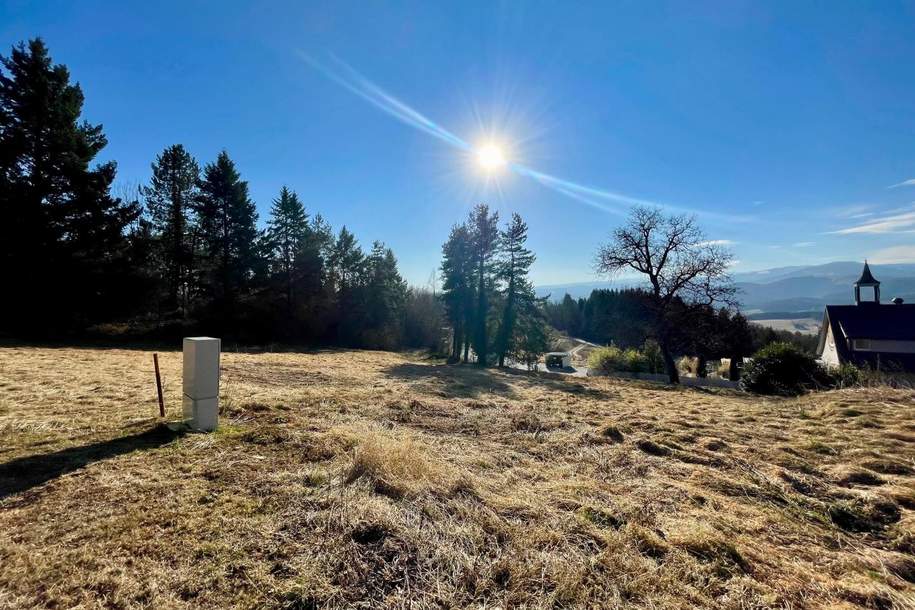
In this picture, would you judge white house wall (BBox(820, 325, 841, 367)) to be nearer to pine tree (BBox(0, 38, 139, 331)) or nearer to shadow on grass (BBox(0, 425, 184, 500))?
shadow on grass (BBox(0, 425, 184, 500))

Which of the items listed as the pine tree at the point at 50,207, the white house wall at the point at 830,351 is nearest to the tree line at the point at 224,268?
the pine tree at the point at 50,207

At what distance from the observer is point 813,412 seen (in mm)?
6676

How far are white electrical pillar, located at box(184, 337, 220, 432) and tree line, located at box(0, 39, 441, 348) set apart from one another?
16332 millimetres

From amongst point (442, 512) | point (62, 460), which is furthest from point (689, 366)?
point (62, 460)

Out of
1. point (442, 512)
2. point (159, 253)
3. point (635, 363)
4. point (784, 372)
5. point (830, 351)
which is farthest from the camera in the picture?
point (830, 351)

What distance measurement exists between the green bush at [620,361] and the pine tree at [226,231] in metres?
23.5

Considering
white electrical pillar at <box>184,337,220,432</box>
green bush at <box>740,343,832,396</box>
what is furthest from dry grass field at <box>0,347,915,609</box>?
green bush at <box>740,343,832,396</box>

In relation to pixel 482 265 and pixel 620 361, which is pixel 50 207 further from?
pixel 620 361

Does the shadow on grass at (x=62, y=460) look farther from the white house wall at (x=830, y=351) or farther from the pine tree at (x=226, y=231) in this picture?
the white house wall at (x=830, y=351)

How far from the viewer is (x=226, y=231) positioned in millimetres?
21766

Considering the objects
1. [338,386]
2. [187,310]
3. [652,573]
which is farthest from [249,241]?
[652,573]

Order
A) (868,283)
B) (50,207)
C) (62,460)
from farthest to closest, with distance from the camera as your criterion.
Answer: (868,283) → (50,207) → (62,460)

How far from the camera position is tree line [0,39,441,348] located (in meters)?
14.3

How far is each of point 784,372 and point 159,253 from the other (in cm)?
2801
